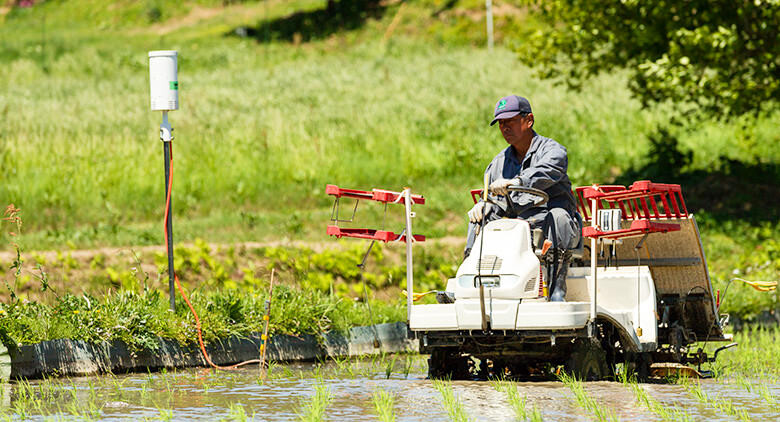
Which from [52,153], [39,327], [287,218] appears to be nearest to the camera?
[39,327]

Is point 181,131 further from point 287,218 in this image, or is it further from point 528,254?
point 528,254

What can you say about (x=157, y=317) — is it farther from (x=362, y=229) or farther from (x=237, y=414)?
(x=237, y=414)

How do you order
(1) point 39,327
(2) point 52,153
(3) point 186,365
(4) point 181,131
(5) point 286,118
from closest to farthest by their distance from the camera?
(1) point 39,327, (3) point 186,365, (2) point 52,153, (4) point 181,131, (5) point 286,118

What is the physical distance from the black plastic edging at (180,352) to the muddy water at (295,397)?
0.28 metres

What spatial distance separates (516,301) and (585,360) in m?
0.84

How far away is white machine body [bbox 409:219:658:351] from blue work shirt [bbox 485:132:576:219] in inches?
14.2

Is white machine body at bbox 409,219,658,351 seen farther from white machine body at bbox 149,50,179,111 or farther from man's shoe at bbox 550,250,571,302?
white machine body at bbox 149,50,179,111

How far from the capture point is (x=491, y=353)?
8.67 metres

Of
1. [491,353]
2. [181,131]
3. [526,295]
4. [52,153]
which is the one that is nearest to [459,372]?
[491,353]

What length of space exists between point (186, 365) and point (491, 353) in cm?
276

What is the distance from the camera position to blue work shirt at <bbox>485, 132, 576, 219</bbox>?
28.3ft

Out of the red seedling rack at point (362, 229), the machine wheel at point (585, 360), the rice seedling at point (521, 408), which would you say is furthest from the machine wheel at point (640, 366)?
the red seedling rack at point (362, 229)

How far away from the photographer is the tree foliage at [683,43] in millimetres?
17875

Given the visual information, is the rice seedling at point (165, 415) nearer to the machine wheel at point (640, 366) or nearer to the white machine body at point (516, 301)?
the white machine body at point (516, 301)
